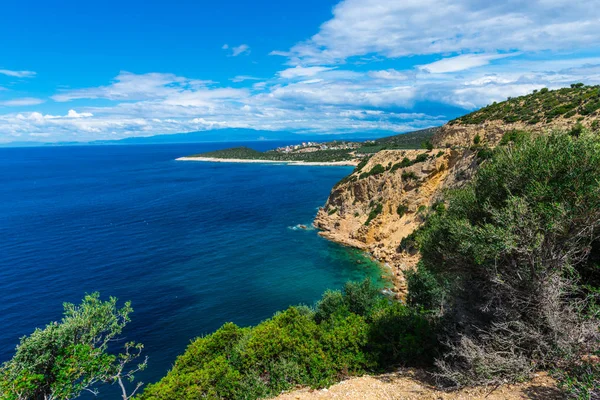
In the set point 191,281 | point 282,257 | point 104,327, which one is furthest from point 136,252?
point 104,327

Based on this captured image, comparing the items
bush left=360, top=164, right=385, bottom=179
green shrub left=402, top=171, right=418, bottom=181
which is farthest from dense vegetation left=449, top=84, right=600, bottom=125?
bush left=360, top=164, right=385, bottom=179

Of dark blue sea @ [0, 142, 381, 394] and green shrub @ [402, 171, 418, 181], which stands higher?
green shrub @ [402, 171, 418, 181]

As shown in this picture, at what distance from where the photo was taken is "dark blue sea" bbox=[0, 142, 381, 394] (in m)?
28.9

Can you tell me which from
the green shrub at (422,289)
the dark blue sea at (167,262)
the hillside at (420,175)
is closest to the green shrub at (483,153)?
the hillside at (420,175)

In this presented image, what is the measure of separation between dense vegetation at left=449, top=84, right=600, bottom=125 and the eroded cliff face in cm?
851

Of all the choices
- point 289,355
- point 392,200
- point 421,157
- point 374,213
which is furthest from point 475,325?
point 421,157

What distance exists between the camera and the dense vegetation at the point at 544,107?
3488 centimetres

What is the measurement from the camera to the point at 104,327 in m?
15.0

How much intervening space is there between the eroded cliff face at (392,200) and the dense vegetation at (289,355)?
1763 cm

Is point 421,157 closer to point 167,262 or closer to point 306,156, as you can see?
point 167,262

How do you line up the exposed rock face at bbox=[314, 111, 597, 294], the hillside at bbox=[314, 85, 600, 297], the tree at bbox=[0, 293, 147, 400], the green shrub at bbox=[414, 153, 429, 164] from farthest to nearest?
the green shrub at bbox=[414, 153, 429, 164], the exposed rock face at bbox=[314, 111, 597, 294], the hillside at bbox=[314, 85, 600, 297], the tree at bbox=[0, 293, 147, 400]

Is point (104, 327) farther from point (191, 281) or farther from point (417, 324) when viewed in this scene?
point (191, 281)

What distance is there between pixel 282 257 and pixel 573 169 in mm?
35673

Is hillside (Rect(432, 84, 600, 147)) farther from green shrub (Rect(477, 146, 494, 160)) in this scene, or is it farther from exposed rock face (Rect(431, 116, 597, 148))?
green shrub (Rect(477, 146, 494, 160))
